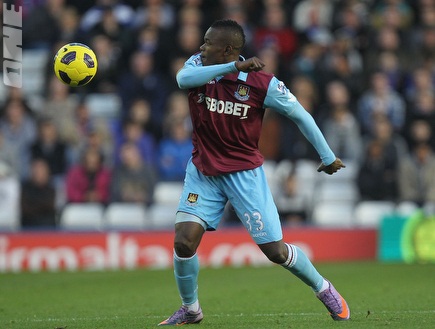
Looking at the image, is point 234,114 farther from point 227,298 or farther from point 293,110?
point 227,298

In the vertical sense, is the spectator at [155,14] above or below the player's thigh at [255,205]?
above

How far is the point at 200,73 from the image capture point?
7.41 m

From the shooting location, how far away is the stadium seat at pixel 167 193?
16.0 meters

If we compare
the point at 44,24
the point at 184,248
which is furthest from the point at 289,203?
the point at 184,248

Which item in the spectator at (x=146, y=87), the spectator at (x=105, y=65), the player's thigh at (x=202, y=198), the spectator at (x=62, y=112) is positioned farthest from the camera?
the spectator at (x=105, y=65)

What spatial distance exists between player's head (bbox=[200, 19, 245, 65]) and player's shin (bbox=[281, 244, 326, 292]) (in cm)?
157

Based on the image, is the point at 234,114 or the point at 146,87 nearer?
the point at 234,114

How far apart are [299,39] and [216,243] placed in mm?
4699

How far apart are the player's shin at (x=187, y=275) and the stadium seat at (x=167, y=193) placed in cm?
819

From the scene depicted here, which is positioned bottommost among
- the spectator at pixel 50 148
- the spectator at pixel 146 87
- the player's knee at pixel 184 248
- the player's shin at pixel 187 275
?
the player's shin at pixel 187 275

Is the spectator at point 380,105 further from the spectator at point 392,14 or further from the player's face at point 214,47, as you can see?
the player's face at point 214,47

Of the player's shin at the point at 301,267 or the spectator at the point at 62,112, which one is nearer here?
the player's shin at the point at 301,267

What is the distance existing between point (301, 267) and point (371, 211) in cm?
835

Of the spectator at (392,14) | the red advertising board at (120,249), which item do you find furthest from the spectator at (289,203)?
the spectator at (392,14)
